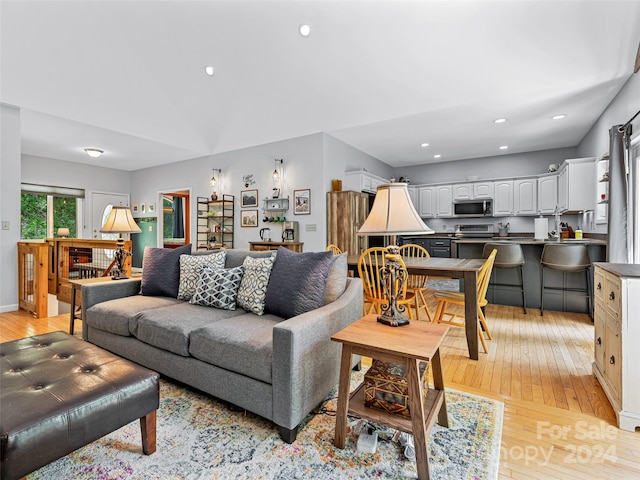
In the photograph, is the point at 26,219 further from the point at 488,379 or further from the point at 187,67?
the point at 488,379

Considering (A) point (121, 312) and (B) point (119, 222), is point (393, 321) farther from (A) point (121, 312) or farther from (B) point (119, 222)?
(B) point (119, 222)

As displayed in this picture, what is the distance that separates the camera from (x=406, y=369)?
1345 millimetres

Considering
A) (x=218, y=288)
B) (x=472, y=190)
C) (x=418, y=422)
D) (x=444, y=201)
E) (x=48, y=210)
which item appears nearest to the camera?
(x=418, y=422)

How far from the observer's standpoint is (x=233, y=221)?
637cm

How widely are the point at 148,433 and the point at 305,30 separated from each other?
3850mm

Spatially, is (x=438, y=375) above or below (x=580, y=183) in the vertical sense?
below

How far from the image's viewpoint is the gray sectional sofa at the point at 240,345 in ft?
5.03

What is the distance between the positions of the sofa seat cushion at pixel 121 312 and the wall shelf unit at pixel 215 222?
370cm

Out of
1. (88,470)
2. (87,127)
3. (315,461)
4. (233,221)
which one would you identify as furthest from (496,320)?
(87,127)

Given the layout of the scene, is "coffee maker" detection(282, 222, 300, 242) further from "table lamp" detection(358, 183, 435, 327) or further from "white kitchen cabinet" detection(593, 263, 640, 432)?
"white kitchen cabinet" detection(593, 263, 640, 432)

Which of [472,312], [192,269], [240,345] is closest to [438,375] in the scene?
[240,345]

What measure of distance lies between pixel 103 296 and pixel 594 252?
5380 mm

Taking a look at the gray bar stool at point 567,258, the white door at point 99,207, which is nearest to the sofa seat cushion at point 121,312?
the gray bar stool at point 567,258

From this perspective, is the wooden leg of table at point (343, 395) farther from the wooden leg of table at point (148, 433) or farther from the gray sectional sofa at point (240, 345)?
the wooden leg of table at point (148, 433)
